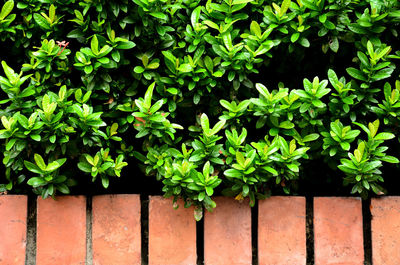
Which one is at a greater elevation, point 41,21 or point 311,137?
point 41,21

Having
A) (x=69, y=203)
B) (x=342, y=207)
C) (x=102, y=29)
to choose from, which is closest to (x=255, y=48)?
(x=102, y=29)

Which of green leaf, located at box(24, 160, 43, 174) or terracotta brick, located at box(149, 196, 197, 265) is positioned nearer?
green leaf, located at box(24, 160, 43, 174)

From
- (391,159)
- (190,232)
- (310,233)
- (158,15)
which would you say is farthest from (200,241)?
(158,15)

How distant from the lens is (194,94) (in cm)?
170

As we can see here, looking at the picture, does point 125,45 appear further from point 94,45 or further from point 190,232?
point 190,232

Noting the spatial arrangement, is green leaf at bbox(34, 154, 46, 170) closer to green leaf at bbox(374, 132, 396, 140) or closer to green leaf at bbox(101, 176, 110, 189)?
green leaf at bbox(101, 176, 110, 189)

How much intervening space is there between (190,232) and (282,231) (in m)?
0.37

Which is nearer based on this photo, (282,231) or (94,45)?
(94,45)

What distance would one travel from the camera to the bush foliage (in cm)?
157

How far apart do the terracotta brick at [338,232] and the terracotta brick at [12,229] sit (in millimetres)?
1180

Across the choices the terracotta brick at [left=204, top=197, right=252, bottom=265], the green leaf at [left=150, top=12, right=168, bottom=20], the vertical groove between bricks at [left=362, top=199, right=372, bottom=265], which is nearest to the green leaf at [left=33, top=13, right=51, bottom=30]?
the green leaf at [left=150, top=12, right=168, bottom=20]

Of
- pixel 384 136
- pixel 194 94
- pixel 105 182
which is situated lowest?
pixel 105 182

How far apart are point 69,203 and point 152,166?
38 cm

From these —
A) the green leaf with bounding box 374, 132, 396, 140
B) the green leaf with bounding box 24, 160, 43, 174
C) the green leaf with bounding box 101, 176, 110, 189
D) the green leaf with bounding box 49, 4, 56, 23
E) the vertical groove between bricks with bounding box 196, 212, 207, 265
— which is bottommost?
the vertical groove between bricks with bounding box 196, 212, 207, 265
